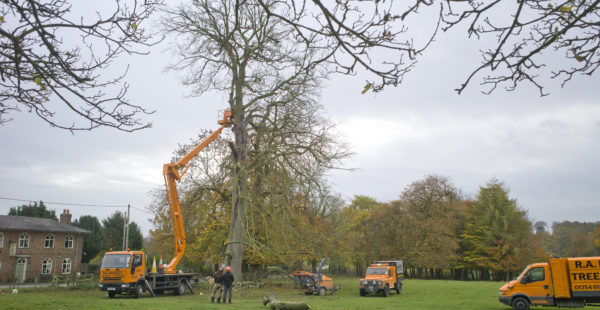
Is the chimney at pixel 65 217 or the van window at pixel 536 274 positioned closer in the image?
the van window at pixel 536 274

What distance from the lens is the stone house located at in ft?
119

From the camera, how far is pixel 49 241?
39781 mm

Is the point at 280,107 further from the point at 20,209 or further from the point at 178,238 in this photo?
the point at 20,209

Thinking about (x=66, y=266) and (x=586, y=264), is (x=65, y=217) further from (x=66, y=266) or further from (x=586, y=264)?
(x=586, y=264)

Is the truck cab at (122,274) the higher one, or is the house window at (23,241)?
the house window at (23,241)

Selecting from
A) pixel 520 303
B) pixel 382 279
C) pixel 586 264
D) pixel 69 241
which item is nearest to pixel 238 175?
pixel 382 279

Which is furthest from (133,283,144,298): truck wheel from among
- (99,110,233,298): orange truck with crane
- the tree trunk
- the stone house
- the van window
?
the stone house

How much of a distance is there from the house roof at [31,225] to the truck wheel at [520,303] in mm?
39235

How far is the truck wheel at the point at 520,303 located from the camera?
49.5 ft

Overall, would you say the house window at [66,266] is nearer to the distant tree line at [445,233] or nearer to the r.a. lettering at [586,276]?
the distant tree line at [445,233]

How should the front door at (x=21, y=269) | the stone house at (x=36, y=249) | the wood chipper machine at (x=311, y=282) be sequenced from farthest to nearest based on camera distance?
the front door at (x=21, y=269), the stone house at (x=36, y=249), the wood chipper machine at (x=311, y=282)

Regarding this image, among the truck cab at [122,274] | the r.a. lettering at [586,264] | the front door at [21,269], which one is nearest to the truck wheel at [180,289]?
the truck cab at [122,274]

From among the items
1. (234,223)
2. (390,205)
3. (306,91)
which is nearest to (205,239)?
(234,223)

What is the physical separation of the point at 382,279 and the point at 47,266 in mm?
33244
